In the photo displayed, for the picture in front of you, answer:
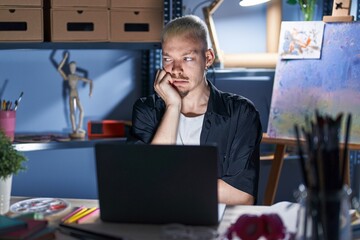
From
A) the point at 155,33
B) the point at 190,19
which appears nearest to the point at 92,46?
the point at 155,33

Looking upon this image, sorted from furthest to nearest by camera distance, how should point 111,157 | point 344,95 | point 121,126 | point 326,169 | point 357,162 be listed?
1. point 357,162
2. point 121,126
3. point 344,95
4. point 111,157
5. point 326,169

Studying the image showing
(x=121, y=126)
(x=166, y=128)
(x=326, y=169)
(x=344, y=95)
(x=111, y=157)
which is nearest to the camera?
(x=326, y=169)

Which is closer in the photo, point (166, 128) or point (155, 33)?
point (166, 128)

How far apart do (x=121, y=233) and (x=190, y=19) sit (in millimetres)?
964

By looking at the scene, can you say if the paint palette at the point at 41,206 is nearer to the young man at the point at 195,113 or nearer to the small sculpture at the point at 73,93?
the young man at the point at 195,113

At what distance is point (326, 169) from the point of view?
3.67 ft

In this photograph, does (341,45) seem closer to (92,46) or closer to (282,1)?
(282,1)

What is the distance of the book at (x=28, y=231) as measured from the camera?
131 centimetres

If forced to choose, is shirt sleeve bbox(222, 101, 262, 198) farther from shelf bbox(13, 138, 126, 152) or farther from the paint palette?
shelf bbox(13, 138, 126, 152)

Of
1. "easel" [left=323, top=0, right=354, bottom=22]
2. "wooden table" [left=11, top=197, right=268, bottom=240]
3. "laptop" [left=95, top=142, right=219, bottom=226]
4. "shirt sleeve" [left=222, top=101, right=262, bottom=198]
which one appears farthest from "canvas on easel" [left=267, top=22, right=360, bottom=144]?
"laptop" [left=95, top=142, right=219, bottom=226]

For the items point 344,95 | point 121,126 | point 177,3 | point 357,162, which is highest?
point 177,3

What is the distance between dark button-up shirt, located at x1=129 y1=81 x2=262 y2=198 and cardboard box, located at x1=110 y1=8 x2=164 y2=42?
686 millimetres

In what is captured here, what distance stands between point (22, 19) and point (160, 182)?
5.25 ft

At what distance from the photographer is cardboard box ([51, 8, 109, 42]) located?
2717 millimetres
